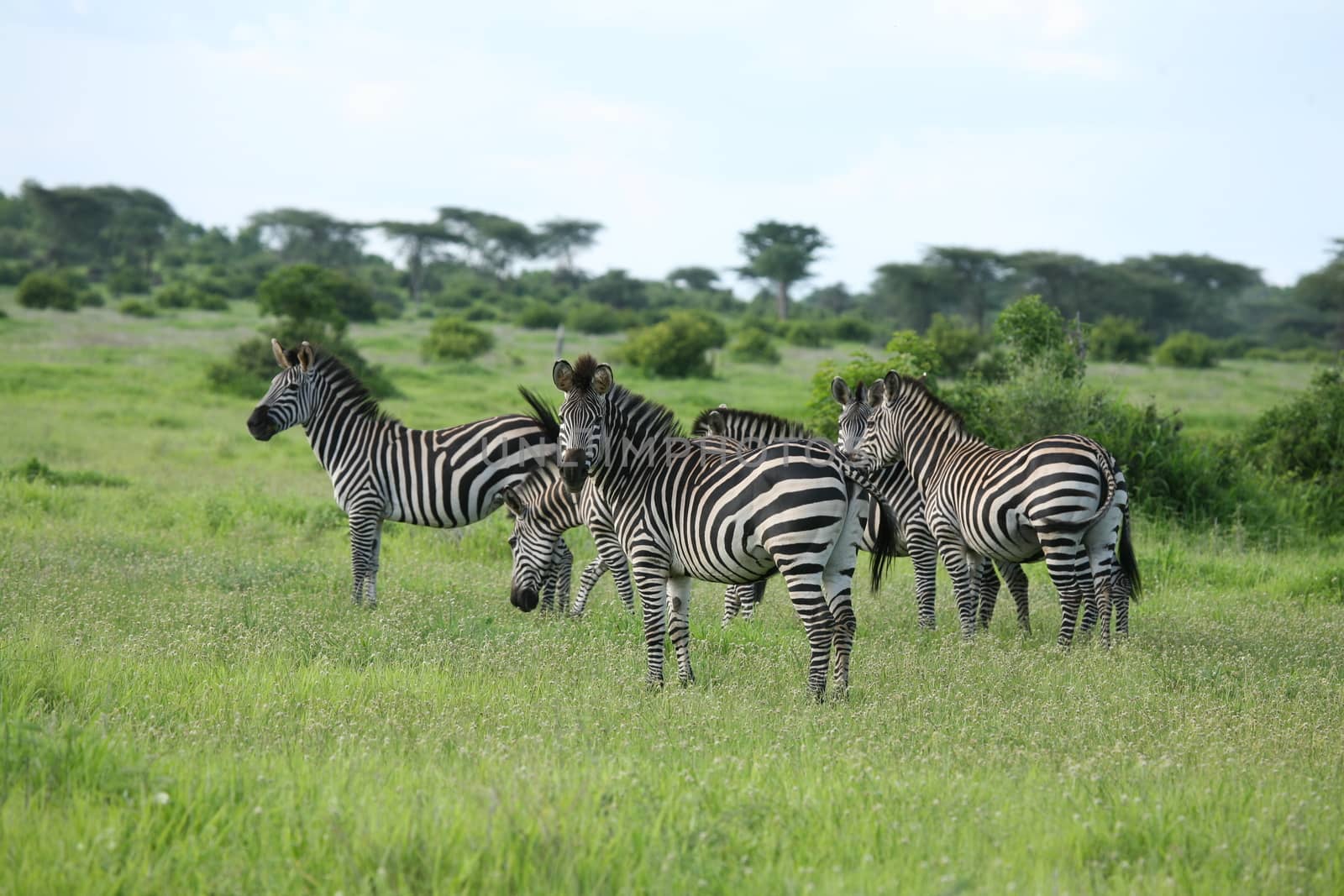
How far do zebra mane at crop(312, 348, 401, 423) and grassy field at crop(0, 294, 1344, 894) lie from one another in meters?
1.58

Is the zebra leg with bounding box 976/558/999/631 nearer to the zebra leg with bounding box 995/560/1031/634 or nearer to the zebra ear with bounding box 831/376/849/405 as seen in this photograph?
the zebra leg with bounding box 995/560/1031/634

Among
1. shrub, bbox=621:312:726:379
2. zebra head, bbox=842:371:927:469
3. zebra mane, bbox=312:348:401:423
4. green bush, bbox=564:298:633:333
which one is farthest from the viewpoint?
green bush, bbox=564:298:633:333

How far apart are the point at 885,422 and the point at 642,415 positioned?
11.6ft

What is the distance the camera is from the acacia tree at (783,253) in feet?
233

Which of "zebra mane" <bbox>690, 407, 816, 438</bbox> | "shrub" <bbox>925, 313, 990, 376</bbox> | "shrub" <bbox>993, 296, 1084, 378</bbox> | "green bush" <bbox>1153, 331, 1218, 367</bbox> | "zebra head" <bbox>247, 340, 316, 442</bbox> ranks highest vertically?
"green bush" <bbox>1153, 331, 1218, 367</bbox>

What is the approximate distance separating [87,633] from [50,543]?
4.22 metres

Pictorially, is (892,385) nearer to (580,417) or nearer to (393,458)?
(580,417)

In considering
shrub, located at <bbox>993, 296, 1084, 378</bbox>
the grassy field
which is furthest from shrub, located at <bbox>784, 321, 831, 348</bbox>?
the grassy field

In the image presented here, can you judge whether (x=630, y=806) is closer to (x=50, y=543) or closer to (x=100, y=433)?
(x=50, y=543)

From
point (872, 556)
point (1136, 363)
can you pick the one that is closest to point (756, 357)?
point (1136, 363)

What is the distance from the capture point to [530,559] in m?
9.58

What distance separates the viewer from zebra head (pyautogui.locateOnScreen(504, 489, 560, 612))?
9383 mm

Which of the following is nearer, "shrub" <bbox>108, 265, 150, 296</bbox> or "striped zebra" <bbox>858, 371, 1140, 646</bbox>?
"striped zebra" <bbox>858, 371, 1140, 646</bbox>

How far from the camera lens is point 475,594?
10.2 metres
